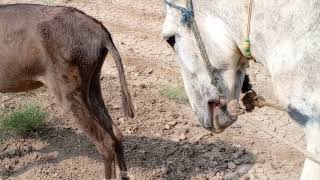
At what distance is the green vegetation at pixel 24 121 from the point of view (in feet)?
15.3

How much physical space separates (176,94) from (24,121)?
1.50m

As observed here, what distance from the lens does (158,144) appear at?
15.0 feet

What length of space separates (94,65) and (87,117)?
398 millimetres

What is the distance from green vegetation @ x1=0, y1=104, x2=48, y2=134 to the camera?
15.3 ft

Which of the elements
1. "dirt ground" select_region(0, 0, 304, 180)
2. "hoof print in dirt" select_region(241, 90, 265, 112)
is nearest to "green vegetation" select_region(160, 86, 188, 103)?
"dirt ground" select_region(0, 0, 304, 180)

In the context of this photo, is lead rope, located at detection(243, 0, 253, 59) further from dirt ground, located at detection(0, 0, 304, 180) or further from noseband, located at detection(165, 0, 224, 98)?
dirt ground, located at detection(0, 0, 304, 180)

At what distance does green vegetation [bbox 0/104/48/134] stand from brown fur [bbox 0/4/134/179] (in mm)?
707

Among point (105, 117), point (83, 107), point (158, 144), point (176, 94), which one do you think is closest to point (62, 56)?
point (83, 107)

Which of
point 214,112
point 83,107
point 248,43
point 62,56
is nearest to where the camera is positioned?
point 248,43

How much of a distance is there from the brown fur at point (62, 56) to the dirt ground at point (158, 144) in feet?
1.84

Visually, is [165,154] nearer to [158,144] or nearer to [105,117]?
[158,144]

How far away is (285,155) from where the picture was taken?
4.41m

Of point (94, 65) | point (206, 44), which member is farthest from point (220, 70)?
point (94, 65)

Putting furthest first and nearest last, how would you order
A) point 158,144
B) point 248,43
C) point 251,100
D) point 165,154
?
point 158,144
point 165,154
point 251,100
point 248,43
